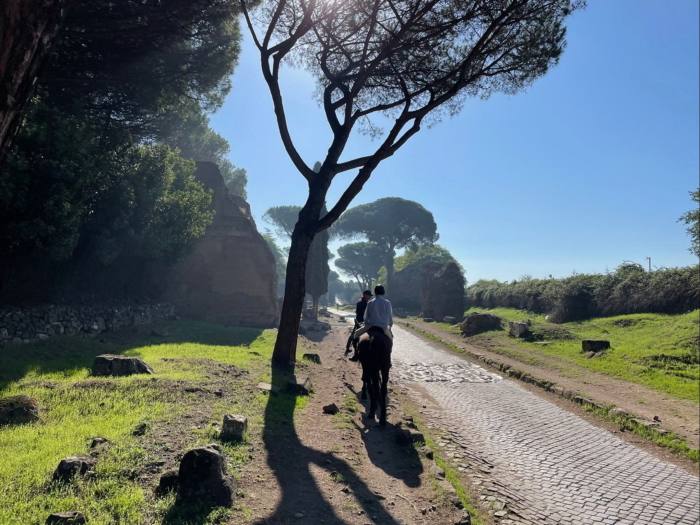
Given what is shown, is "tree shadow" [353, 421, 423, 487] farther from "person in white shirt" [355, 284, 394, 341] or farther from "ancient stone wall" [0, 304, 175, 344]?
"ancient stone wall" [0, 304, 175, 344]

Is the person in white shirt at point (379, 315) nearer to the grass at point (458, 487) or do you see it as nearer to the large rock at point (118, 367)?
the grass at point (458, 487)

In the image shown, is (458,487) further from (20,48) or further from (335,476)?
(20,48)

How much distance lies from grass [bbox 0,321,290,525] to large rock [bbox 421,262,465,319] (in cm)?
2930

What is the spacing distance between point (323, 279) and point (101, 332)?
25532mm

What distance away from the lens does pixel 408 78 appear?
14.7m

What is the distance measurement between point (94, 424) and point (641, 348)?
19298mm

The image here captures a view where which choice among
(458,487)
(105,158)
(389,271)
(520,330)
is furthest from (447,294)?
(458,487)

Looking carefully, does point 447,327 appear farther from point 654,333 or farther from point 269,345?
point 269,345

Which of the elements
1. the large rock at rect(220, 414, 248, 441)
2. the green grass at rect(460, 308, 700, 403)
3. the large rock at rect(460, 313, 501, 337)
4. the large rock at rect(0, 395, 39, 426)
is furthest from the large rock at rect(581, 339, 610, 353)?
the large rock at rect(0, 395, 39, 426)

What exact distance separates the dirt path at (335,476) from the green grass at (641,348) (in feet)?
33.8

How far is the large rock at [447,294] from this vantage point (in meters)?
40.3

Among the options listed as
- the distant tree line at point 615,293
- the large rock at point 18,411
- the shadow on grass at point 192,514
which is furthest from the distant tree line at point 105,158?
the distant tree line at point 615,293

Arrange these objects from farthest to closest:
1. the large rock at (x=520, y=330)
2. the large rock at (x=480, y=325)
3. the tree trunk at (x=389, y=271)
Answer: the tree trunk at (x=389, y=271), the large rock at (x=480, y=325), the large rock at (x=520, y=330)

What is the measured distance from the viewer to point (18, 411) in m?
6.24
